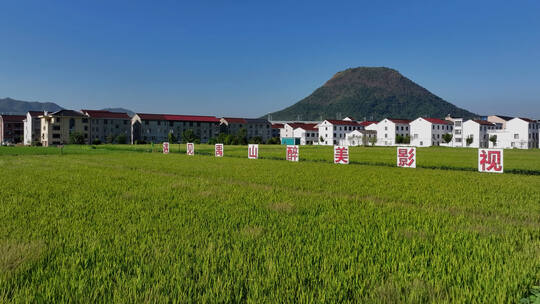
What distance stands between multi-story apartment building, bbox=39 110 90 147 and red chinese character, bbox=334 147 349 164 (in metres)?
71.5

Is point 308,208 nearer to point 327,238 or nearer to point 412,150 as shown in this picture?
point 327,238

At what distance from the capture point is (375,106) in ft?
593

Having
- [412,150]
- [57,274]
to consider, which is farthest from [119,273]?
[412,150]

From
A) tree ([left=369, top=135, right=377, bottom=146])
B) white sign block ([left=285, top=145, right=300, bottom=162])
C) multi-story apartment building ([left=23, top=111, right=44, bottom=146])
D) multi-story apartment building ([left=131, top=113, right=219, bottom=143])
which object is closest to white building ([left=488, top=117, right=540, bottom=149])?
tree ([left=369, top=135, right=377, bottom=146])

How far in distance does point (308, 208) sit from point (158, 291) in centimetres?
415

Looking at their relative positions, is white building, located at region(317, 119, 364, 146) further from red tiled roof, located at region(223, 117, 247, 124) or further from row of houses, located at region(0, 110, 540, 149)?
red tiled roof, located at region(223, 117, 247, 124)

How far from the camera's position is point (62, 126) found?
3004 inches

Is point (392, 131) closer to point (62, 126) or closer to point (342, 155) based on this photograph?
point (342, 155)

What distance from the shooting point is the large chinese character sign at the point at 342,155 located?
20.5 m

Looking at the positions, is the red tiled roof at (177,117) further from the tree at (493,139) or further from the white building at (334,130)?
the tree at (493,139)

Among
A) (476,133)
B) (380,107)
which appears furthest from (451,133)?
(380,107)

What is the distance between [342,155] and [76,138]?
2787 inches

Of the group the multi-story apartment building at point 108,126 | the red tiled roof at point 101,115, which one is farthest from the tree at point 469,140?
the red tiled roof at point 101,115

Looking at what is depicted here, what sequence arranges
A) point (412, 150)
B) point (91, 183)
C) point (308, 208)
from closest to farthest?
1. point (308, 208)
2. point (91, 183)
3. point (412, 150)
